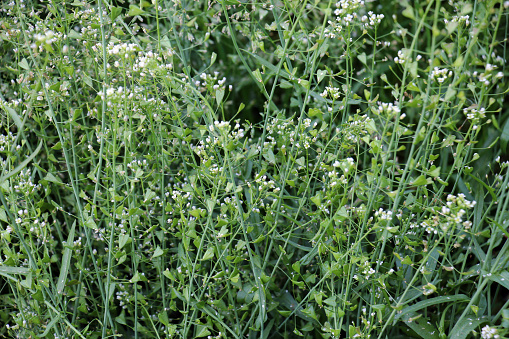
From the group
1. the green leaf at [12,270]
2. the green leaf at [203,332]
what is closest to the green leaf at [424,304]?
the green leaf at [203,332]

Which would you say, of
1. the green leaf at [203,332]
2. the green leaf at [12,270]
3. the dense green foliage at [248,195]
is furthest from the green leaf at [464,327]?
the green leaf at [12,270]

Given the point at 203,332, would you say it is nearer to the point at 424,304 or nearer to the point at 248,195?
the point at 248,195

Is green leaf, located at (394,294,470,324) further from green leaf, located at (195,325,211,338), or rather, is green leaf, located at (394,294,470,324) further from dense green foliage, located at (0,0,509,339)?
green leaf, located at (195,325,211,338)

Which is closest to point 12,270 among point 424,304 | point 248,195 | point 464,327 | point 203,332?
point 203,332

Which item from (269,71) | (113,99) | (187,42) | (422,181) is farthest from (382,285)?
(187,42)

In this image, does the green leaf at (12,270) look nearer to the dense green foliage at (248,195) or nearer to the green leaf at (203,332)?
the dense green foliage at (248,195)

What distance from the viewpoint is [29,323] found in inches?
53.3

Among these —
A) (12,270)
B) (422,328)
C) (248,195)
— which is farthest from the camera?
(248,195)

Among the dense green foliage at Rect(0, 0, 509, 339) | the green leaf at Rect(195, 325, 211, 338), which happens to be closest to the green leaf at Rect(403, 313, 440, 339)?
the dense green foliage at Rect(0, 0, 509, 339)

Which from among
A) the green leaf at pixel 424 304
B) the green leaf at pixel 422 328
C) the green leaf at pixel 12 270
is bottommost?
the green leaf at pixel 422 328

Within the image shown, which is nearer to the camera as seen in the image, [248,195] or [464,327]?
[464,327]

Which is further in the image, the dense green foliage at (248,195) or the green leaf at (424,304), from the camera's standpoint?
the green leaf at (424,304)

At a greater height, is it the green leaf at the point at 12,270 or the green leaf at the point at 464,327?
the green leaf at the point at 12,270

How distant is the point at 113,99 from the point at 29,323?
2.43 feet
